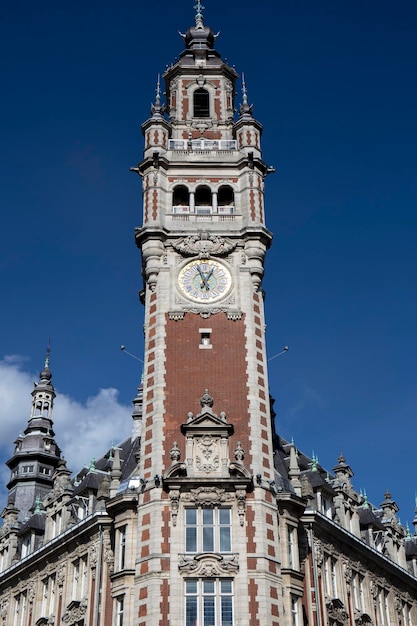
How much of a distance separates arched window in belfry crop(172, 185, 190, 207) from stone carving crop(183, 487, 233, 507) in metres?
22.9

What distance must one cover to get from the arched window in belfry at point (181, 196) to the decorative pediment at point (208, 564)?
26731 mm

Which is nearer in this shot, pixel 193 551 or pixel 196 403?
pixel 193 551

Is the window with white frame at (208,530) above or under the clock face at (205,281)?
under

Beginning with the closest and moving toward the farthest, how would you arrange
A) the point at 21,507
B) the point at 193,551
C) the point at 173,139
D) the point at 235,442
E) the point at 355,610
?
1. the point at 193,551
2. the point at 235,442
3. the point at 355,610
4. the point at 173,139
5. the point at 21,507

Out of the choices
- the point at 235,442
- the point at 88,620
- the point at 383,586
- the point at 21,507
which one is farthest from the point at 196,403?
the point at 21,507

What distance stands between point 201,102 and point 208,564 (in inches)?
1524

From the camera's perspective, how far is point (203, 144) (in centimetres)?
7162

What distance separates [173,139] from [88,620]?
35368mm

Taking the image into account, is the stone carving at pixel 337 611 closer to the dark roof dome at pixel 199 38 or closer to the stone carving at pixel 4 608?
the stone carving at pixel 4 608

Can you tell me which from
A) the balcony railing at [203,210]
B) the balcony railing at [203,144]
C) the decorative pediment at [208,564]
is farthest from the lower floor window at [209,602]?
the balcony railing at [203,144]

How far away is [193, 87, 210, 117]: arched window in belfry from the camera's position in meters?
75.7

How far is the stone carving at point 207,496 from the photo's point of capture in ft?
181

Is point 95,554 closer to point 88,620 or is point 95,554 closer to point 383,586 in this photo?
point 88,620

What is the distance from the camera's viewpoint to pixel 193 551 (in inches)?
2127
